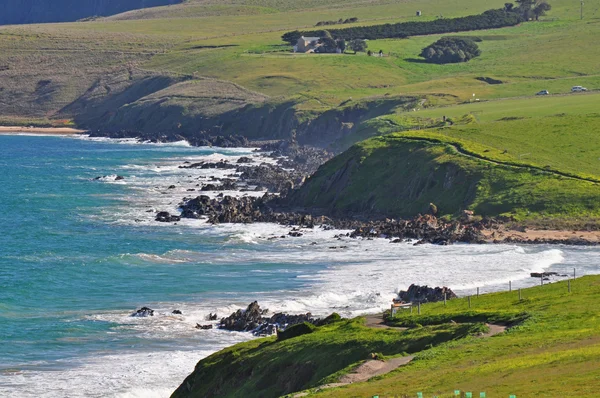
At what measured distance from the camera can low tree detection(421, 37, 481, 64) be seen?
616 ft

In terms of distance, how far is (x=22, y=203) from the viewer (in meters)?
103

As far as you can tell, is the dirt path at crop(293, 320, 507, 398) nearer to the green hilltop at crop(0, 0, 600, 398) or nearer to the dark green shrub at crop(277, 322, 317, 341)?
the green hilltop at crop(0, 0, 600, 398)

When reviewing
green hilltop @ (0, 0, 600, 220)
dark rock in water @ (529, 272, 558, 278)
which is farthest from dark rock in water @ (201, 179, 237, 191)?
dark rock in water @ (529, 272, 558, 278)

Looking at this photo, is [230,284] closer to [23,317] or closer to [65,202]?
[23,317]

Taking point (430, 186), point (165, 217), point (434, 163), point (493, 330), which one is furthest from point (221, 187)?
point (493, 330)

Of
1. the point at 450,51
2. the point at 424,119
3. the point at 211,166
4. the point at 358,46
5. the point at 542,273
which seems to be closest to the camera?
the point at 542,273

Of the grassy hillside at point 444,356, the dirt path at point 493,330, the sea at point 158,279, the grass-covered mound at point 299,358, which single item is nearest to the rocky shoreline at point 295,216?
the sea at point 158,279

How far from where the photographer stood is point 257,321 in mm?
53156

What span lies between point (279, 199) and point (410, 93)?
2175 inches

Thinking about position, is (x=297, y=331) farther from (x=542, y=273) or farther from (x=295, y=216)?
(x=295, y=216)

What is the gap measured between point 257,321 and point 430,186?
37574mm

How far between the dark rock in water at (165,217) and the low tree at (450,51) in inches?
4147

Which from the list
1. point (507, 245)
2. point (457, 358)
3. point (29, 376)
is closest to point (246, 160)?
point (507, 245)

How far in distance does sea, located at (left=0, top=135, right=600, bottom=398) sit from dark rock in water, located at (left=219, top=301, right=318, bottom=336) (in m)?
0.96
